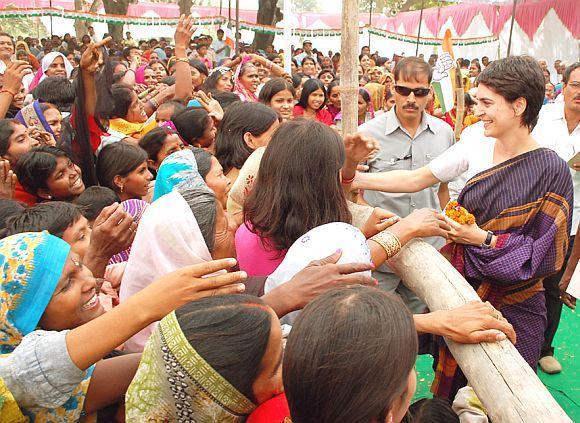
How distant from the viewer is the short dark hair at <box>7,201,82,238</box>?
203 cm

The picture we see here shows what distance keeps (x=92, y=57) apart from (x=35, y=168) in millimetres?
1126

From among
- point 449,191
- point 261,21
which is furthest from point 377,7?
point 449,191

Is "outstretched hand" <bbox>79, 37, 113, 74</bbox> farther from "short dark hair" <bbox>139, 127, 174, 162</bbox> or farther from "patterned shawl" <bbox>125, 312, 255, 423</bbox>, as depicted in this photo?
"patterned shawl" <bbox>125, 312, 255, 423</bbox>

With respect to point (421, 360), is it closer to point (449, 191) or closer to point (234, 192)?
point (449, 191)

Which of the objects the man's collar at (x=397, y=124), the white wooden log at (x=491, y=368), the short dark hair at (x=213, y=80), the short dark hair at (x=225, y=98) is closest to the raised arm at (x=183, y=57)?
the short dark hair at (x=225, y=98)

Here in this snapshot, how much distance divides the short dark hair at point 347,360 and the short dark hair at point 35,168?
2.38m

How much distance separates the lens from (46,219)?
6.84 feet

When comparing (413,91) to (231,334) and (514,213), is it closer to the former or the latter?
(514,213)

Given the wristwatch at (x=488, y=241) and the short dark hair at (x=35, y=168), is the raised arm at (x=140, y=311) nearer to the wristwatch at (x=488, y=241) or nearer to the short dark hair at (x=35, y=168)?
the wristwatch at (x=488, y=241)

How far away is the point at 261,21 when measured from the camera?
1853cm

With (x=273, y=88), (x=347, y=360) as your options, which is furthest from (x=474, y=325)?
(x=273, y=88)

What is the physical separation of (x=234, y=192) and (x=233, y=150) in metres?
0.67

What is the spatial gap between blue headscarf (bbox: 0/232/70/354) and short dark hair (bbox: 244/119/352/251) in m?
0.71

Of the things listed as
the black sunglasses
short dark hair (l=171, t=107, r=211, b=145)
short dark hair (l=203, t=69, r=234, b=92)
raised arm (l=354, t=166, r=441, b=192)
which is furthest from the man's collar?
short dark hair (l=203, t=69, r=234, b=92)
